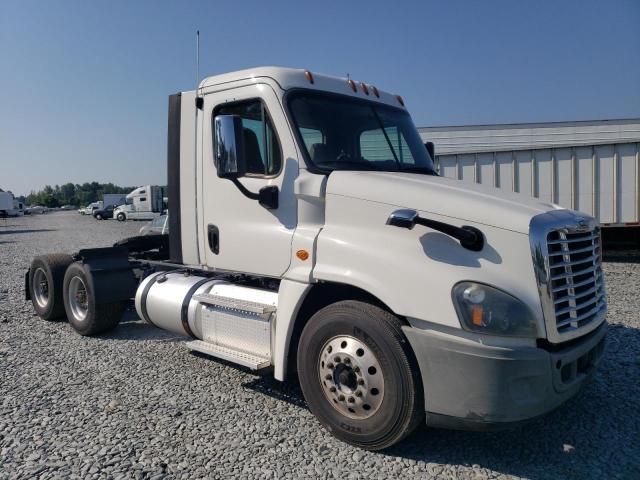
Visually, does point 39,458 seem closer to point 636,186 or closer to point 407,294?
point 407,294

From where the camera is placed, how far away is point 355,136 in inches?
178

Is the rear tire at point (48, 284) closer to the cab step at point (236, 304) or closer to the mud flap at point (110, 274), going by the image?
the mud flap at point (110, 274)

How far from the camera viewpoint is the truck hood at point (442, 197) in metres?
3.34

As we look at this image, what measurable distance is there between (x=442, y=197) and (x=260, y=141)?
1.68 m

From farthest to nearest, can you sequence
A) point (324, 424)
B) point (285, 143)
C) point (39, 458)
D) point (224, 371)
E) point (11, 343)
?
point (11, 343)
point (224, 371)
point (285, 143)
point (324, 424)
point (39, 458)

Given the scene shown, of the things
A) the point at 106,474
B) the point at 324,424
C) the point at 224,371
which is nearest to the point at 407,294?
the point at 324,424

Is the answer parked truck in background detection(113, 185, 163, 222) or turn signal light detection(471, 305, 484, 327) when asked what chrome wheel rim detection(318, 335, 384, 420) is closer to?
turn signal light detection(471, 305, 484, 327)

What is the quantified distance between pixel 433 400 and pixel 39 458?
2743 mm

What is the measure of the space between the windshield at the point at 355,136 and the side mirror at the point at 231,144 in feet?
1.62

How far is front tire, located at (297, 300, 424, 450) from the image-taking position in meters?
3.38

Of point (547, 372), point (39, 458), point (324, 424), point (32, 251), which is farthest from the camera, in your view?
point (32, 251)

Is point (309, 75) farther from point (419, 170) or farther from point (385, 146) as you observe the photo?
point (419, 170)

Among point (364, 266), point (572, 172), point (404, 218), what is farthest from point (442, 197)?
point (572, 172)

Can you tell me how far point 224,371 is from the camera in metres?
5.30
